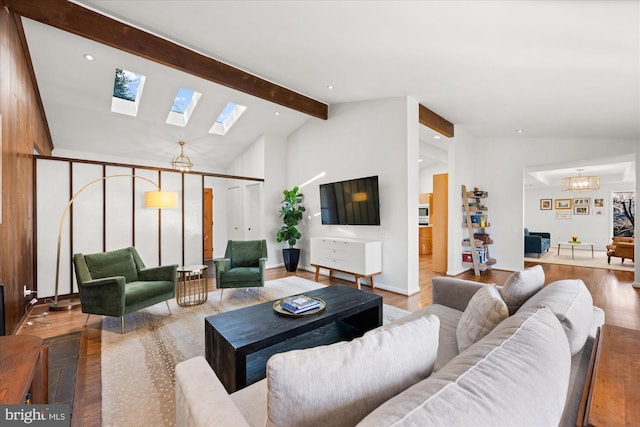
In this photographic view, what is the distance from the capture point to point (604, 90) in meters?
3.05

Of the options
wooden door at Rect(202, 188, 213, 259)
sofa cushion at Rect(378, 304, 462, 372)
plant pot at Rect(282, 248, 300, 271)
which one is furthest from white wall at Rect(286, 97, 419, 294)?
wooden door at Rect(202, 188, 213, 259)

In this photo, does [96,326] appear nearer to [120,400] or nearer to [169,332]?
[169,332]

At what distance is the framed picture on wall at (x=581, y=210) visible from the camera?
29.5ft

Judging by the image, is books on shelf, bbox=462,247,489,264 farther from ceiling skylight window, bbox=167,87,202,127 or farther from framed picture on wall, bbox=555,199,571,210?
ceiling skylight window, bbox=167,87,202,127

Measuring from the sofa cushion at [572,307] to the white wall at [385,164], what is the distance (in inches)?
109

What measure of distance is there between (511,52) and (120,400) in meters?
4.29

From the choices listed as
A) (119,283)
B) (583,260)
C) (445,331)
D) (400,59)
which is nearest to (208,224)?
(119,283)

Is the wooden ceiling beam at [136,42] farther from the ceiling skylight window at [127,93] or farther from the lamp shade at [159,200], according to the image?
the lamp shade at [159,200]

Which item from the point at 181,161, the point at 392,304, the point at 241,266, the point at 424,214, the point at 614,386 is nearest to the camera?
the point at 614,386

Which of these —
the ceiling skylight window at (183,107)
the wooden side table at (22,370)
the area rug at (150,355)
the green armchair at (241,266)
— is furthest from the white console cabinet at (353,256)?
the ceiling skylight window at (183,107)

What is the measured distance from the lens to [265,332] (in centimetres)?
190

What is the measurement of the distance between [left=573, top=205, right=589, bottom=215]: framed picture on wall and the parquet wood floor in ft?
14.3

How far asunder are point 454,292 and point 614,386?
1539 millimetres

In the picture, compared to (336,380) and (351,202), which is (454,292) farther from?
(351,202)
